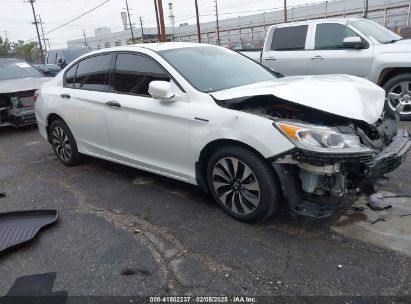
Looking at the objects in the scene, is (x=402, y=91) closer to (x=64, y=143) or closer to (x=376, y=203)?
(x=376, y=203)

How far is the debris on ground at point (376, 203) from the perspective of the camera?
3.69 metres

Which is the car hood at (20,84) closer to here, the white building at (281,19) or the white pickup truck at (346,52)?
the white pickup truck at (346,52)

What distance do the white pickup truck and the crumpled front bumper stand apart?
327 cm

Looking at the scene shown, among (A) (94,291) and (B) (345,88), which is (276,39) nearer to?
(B) (345,88)

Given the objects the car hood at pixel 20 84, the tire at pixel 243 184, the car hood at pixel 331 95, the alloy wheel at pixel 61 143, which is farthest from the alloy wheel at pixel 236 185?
the car hood at pixel 20 84

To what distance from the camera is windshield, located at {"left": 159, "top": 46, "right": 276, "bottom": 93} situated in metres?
3.98

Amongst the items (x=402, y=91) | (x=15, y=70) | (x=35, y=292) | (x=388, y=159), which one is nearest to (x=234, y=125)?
(x=388, y=159)

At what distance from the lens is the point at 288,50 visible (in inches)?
328

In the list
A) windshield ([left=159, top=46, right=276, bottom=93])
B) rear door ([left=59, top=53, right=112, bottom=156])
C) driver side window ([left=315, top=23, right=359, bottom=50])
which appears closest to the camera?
windshield ([left=159, top=46, right=276, bottom=93])

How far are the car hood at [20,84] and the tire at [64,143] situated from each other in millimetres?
3201

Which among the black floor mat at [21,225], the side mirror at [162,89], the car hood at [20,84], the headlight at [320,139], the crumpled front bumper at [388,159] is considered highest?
the side mirror at [162,89]

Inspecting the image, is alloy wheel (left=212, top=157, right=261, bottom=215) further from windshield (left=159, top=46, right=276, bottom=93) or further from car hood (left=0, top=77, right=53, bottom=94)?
car hood (left=0, top=77, right=53, bottom=94)

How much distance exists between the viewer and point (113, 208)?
4188 mm

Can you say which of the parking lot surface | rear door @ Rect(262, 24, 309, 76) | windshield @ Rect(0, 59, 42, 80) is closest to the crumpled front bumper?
the parking lot surface
